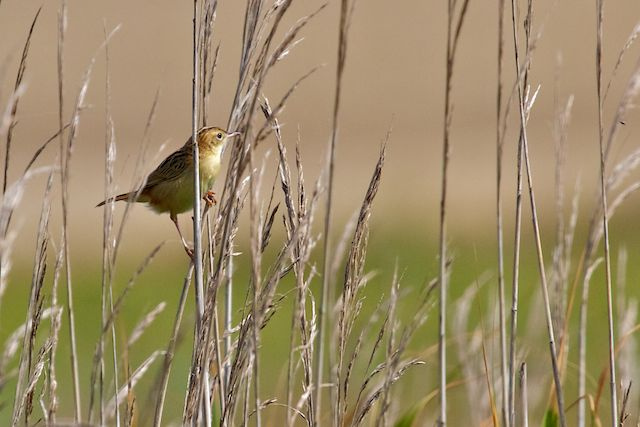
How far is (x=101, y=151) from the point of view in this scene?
23.0 metres

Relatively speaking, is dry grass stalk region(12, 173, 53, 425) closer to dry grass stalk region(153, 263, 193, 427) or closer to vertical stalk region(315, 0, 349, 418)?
dry grass stalk region(153, 263, 193, 427)

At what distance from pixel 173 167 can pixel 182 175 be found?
10 cm

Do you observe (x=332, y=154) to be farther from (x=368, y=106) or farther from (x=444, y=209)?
(x=368, y=106)

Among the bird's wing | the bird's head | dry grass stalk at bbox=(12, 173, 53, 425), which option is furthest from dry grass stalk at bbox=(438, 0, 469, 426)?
the bird's wing

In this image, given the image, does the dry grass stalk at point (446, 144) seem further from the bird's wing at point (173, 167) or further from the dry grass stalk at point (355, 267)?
the bird's wing at point (173, 167)

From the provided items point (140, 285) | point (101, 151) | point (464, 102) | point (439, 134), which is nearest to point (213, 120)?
point (101, 151)

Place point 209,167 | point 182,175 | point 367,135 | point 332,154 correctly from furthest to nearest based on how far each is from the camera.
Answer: point 367,135
point 182,175
point 209,167
point 332,154

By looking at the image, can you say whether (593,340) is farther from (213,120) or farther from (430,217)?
(213,120)

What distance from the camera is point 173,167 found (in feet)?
12.7

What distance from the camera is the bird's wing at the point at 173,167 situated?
150 inches

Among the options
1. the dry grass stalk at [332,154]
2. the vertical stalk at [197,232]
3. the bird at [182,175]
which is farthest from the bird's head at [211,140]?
the dry grass stalk at [332,154]

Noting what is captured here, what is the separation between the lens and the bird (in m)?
3.66

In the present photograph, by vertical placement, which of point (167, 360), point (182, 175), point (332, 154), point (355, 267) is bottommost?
point (167, 360)

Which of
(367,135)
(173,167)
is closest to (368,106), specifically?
(367,135)
